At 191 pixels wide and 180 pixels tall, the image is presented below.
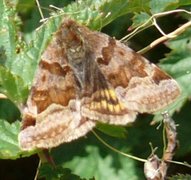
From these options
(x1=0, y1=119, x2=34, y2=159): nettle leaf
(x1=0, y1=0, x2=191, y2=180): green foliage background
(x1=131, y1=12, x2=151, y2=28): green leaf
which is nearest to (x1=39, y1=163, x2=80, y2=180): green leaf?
(x1=0, y1=0, x2=191, y2=180): green foliage background

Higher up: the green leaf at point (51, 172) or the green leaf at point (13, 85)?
the green leaf at point (13, 85)

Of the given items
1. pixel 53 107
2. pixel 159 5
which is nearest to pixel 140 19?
pixel 159 5

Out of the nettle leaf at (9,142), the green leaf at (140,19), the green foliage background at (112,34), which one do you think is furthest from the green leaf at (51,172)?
the green leaf at (140,19)

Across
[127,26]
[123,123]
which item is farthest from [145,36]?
[123,123]

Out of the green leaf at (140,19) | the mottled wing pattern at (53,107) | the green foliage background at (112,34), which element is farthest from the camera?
the green leaf at (140,19)

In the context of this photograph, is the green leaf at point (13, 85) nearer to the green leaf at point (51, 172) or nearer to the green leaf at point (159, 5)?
the green leaf at point (51, 172)

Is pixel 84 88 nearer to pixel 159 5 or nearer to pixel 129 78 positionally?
pixel 129 78

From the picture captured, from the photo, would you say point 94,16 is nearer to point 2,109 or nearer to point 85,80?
point 85,80
